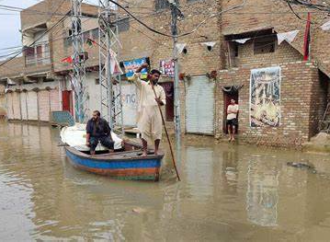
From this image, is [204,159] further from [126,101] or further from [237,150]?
[126,101]

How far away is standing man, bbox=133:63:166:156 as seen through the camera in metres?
8.26

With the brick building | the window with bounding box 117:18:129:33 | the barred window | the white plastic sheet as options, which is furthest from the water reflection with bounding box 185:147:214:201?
the window with bounding box 117:18:129:33

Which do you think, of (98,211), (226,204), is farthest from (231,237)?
(98,211)

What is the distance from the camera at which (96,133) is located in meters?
10.3

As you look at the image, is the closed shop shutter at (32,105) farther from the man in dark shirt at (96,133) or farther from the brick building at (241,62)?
the man in dark shirt at (96,133)

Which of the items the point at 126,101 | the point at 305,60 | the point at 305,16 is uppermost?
the point at 305,16

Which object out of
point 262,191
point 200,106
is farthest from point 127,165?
point 200,106

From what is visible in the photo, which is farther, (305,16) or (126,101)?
(126,101)

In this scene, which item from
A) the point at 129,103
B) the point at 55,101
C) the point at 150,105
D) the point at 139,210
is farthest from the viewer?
the point at 55,101

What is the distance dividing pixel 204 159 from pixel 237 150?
6.44ft

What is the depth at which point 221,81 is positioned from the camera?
49.6 feet

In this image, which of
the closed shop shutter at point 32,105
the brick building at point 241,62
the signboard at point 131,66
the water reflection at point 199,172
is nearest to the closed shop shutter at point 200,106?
the brick building at point 241,62

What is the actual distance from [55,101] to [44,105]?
6.40ft

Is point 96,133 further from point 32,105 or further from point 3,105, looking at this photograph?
point 3,105
